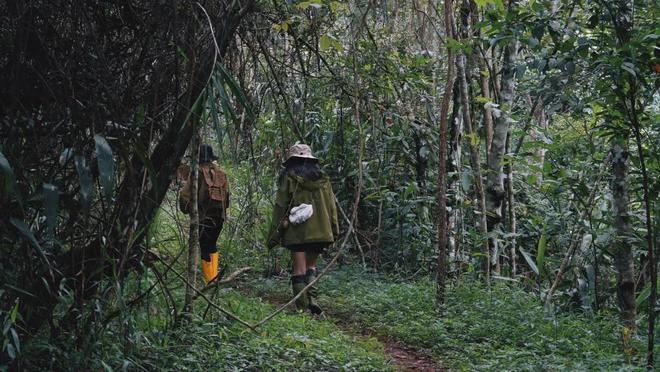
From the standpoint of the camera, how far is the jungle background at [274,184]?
4062 millimetres

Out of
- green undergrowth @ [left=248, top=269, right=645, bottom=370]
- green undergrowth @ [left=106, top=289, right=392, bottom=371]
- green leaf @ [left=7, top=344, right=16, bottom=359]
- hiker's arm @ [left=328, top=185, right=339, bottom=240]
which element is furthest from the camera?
hiker's arm @ [left=328, top=185, right=339, bottom=240]

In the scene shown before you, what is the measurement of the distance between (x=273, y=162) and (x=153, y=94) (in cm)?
631

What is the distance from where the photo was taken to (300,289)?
795cm

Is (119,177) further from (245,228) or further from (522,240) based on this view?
(522,240)

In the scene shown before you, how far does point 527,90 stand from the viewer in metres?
11.3

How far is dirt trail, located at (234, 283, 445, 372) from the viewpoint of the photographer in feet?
20.4

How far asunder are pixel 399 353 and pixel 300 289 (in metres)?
1.61

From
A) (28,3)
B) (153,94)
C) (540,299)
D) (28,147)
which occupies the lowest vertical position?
(540,299)

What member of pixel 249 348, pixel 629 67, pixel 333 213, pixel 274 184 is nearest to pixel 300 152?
pixel 333 213

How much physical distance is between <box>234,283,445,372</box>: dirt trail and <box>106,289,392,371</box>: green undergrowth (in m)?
0.15

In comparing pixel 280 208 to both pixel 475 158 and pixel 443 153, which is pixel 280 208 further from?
pixel 475 158

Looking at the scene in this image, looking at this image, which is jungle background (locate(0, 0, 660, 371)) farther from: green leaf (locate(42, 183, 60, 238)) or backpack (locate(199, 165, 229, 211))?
backpack (locate(199, 165, 229, 211))

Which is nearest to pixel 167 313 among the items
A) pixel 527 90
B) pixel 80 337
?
pixel 80 337

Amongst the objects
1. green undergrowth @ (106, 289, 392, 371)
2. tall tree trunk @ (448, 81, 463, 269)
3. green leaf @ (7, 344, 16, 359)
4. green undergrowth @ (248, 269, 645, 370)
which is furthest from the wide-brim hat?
green leaf @ (7, 344, 16, 359)
